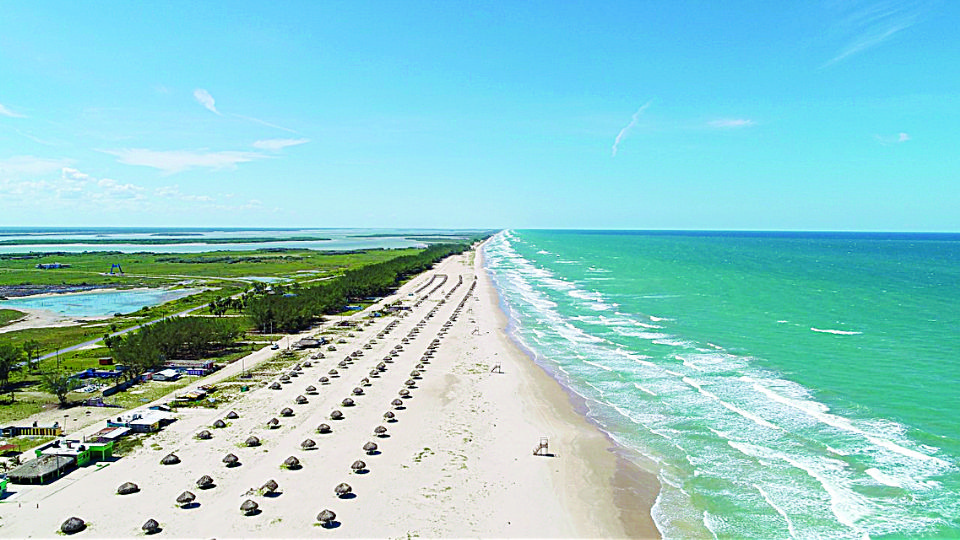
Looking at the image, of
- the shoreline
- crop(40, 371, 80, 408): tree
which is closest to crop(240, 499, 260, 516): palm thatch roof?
the shoreline

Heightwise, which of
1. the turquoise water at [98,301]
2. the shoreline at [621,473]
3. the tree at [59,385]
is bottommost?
the turquoise water at [98,301]

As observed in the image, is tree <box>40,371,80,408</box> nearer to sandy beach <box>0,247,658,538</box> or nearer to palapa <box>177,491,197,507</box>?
sandy beach <box>0,247,658,538</box>

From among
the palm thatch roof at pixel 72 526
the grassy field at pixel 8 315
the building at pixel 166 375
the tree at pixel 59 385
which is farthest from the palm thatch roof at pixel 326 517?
the grassy field at pixel 8 315

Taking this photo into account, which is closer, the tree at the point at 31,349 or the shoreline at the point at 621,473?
the shoreline at the point at 621,473

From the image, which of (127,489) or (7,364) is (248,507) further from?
(7,364)

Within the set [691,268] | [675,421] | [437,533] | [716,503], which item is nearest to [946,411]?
[675,421]

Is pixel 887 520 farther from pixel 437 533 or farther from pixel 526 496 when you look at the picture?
pixel 437 533

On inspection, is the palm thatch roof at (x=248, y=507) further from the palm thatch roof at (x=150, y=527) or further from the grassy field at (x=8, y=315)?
the grassy field at (x=8, y=315)

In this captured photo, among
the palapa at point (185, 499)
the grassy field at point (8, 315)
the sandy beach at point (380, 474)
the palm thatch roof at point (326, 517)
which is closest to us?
the palm thatch roof at point (326, 517)
